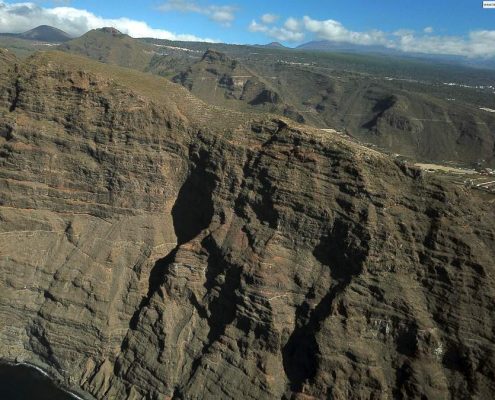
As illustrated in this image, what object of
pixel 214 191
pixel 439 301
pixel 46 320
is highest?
pixel 214 191

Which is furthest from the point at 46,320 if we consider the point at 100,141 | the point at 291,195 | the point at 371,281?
the point at 371,281

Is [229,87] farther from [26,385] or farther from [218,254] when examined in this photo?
[26,385]

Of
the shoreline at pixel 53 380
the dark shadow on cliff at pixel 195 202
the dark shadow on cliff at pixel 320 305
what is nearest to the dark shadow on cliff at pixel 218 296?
the dark shadow on cliff at pixel 195 202

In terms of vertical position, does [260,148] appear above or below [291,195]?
above

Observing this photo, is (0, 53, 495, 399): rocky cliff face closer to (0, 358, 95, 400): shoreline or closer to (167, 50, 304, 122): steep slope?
(0, 358, 95, 400): shoreline

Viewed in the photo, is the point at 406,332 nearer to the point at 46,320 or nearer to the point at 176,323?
the point at 176,323

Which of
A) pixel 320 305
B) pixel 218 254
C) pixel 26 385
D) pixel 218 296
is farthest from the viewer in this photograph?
pixel 218 254

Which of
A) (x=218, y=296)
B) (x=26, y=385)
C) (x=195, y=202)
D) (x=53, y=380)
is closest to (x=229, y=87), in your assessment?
(x=195, y=202)
